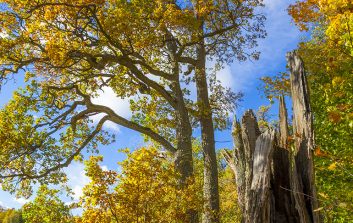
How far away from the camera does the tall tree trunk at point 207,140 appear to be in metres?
15.9


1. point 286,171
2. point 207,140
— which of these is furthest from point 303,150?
point 207,140

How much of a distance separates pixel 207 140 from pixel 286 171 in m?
10.4

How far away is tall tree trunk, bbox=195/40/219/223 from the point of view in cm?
1586

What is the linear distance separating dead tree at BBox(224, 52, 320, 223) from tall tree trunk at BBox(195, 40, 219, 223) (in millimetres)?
7858

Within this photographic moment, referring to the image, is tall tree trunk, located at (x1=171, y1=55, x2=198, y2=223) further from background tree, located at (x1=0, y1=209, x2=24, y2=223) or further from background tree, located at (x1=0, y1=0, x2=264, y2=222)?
background tree, located at (x1=0, y1=209, x2=24, y2=223)

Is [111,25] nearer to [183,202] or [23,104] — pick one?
[23,104]

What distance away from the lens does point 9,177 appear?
53.0ft

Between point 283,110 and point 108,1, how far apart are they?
10510mm

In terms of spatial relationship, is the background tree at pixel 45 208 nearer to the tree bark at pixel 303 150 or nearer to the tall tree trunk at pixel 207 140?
the tall tree trunk at pixel 207 140

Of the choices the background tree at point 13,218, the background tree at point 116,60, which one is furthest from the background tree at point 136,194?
the background tree at point 13,218

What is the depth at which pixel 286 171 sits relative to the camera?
6766 millimetres

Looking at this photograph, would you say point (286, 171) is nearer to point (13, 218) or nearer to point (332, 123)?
point (332, 123)

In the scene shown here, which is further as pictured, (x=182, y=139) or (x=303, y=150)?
(x=182, y=139)

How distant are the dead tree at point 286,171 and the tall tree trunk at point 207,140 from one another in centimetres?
786
